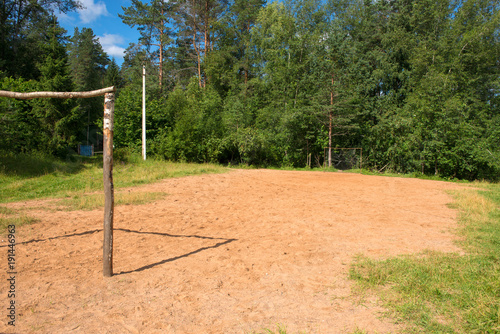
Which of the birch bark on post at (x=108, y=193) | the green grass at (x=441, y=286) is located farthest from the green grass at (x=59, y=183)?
the green grass at (x=441, y=286)

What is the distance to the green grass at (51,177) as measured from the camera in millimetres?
9779

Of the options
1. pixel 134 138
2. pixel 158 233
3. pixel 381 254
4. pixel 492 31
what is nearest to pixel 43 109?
pixel 134 138

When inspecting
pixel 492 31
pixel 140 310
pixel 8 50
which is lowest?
pixel 140 310

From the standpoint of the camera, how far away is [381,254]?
504 cm

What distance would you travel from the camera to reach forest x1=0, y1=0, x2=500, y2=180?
18841 mm

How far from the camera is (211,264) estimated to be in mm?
4715

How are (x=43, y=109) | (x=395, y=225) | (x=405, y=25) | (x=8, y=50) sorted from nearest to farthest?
(x=395, y=225), (x=43, y=109), (x=8, y=50), (x=405, y=25)

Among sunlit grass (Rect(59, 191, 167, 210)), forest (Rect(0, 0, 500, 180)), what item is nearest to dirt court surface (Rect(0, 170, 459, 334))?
sunlit grass (Rect(59, 191, 167, 210))

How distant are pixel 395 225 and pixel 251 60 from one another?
30.2 metres

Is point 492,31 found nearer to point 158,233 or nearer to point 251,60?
point 251,60

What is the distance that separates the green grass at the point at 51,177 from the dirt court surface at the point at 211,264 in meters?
1.65

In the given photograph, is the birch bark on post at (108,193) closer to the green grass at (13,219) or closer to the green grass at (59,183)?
the green grass at (13,219)

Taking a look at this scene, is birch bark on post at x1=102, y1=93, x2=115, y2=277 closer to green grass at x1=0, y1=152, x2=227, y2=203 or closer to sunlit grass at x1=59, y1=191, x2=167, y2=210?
sunlit grass at x1=59, y1=191, x2=167, y2=210

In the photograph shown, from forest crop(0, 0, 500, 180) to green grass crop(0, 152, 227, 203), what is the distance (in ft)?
3.97
